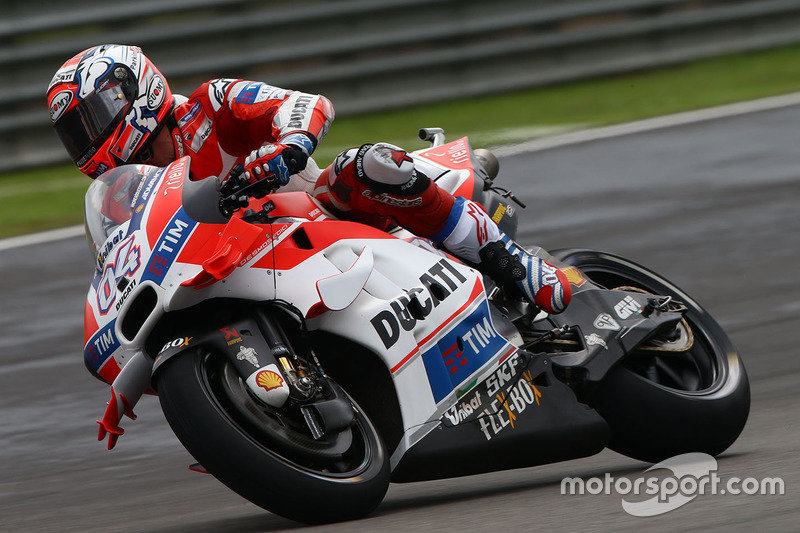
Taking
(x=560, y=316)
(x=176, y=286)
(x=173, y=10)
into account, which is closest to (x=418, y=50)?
(x=173, y=10)

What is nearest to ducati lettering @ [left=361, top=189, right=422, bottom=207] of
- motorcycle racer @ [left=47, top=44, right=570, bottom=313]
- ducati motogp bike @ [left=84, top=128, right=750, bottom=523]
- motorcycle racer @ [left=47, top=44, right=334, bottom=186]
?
motorcycle racer @ [left=47, top=44, right=570, bottom=313]

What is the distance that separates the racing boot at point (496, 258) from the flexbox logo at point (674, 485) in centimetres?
59

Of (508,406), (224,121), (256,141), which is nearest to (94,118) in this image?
(224,121)

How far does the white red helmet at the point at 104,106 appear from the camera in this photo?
397cm

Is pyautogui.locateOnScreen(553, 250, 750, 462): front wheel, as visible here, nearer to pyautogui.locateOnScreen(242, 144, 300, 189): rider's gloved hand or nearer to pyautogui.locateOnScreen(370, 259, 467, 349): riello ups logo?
pyautogui.locateOnScreen(370, 259, 467, 349): riello ups logo

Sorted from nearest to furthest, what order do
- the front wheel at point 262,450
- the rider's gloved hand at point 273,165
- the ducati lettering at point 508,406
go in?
1. the front wheel at point 262,450
2. the rider's gloved hand at point 273,165
3. the ducati lettering at point 508,406

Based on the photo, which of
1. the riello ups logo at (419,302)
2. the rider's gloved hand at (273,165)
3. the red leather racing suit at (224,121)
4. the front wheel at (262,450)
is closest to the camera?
the front wheel at (262,450)

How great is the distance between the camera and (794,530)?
9.97ft

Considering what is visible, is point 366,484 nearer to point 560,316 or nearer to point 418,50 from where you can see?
point 560,316

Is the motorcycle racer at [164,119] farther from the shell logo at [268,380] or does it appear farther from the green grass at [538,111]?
the green grass at [538,111]

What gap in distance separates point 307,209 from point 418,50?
689cm

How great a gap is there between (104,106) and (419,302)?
3.74 ft

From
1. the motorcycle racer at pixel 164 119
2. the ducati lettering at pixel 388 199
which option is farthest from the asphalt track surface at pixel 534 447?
the motorcycle racer at pixel 164 119

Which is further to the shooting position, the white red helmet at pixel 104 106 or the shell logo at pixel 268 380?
the white red helmet at pixel 104 106
